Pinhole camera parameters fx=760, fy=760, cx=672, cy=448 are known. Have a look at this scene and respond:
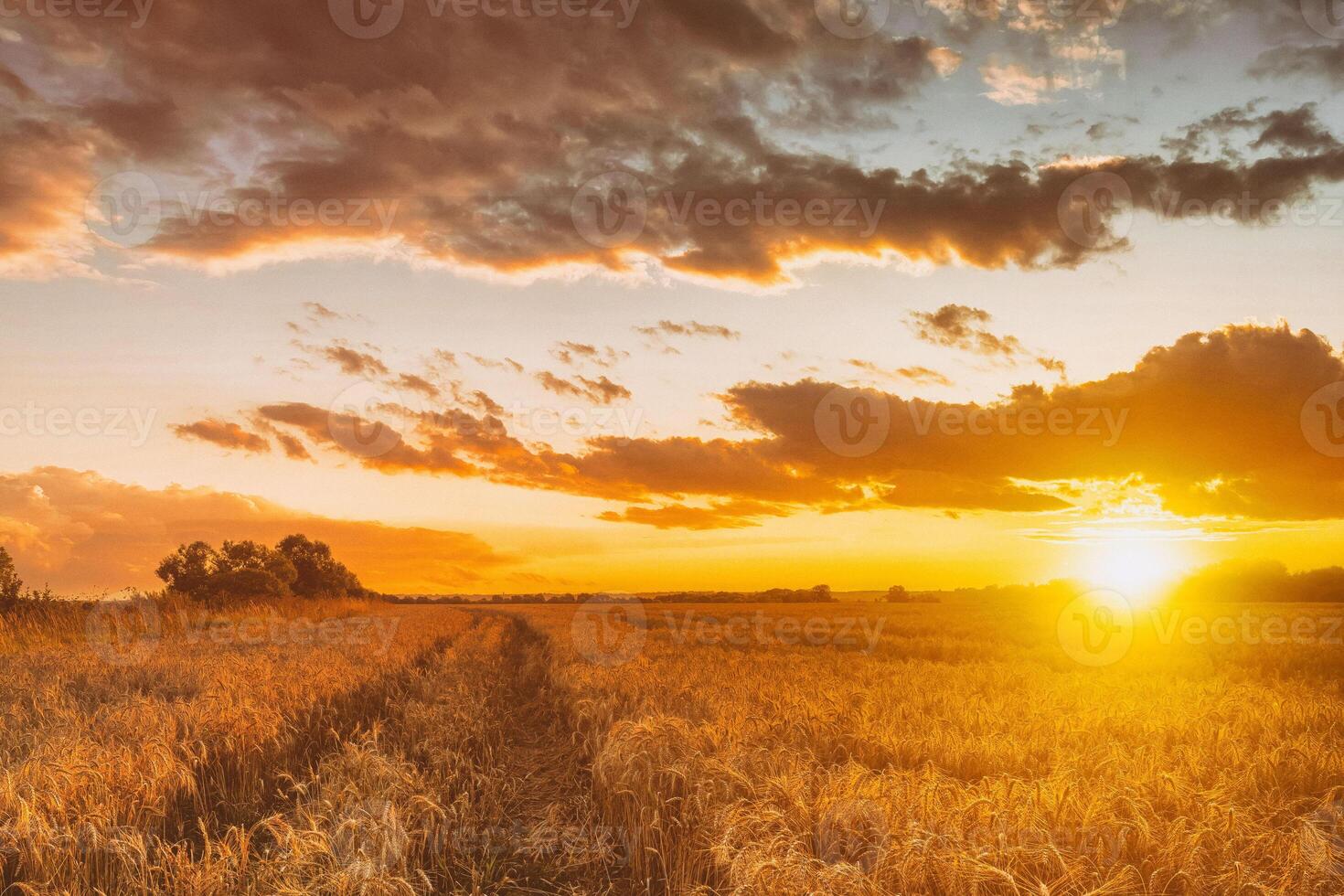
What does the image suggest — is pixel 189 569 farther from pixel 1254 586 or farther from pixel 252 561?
pixel 1254 586

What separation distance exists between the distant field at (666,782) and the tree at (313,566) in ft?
252

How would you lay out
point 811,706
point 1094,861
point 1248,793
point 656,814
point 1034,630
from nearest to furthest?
point 1094,861 → point 656,814 → point 1248,793 → point 811,706 → point 1034,630

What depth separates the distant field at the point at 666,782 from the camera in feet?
16.9

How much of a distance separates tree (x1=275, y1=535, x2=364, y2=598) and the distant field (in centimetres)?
7669

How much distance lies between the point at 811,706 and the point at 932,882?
16.5 feet

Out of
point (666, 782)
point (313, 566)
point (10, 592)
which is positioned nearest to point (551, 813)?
point (666, 782)

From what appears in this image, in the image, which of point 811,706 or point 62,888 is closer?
point 62,888

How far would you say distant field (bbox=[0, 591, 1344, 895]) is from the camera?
5.14 m

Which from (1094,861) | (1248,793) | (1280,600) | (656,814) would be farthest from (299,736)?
(1280,600)

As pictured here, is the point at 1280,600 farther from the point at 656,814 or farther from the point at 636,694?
the point at 656,814

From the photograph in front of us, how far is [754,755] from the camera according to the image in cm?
725

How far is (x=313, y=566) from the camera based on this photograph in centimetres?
8812

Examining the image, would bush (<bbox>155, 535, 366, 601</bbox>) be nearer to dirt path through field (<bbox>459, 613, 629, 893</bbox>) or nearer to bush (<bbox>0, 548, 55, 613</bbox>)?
bush (<bbox>0, 548, 55, 613</bbox>)

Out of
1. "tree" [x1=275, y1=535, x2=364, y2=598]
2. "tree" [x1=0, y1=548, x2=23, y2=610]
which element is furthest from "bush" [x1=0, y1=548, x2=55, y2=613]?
"tree" [x1=275, y1=535, x2=364, y2=598]
